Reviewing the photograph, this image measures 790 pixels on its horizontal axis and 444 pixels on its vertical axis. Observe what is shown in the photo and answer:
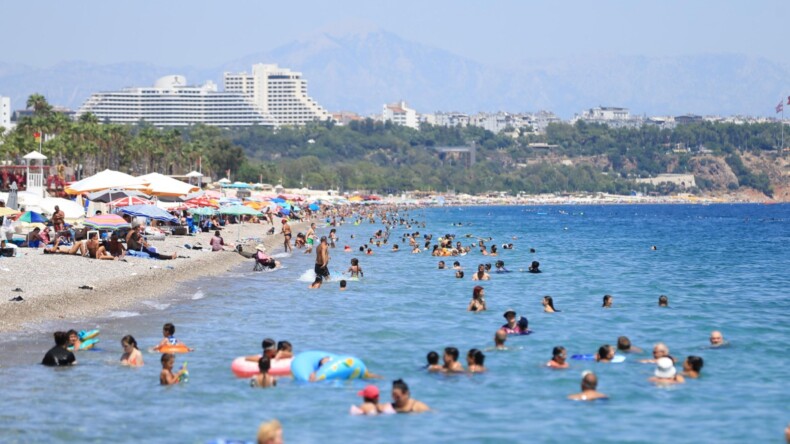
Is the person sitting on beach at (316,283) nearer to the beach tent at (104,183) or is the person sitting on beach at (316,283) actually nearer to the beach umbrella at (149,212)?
the beach umbrella at (149,212)

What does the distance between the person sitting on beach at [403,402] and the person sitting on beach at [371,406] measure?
0.06 metres

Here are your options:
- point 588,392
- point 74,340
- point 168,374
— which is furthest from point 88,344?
point 588,392

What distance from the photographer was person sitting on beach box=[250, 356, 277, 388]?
16.1m

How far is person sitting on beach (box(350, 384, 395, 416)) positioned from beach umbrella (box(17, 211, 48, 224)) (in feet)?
89.1

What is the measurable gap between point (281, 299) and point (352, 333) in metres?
6.58

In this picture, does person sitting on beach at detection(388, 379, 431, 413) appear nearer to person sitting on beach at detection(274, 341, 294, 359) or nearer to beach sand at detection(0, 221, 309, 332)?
person sitting on beach at detection(274, 341, 294, 359)

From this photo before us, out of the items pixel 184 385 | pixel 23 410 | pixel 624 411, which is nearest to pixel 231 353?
pixel 184 385

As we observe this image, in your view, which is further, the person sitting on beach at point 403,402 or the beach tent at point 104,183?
the beach tent at point 104,183

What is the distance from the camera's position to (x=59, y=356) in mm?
17328

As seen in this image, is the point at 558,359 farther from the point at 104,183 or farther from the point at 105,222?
the point at 104,183

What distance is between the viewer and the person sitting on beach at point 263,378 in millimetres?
16141

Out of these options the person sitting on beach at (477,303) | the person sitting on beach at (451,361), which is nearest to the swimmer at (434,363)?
the person sitting on beach at (451,361)

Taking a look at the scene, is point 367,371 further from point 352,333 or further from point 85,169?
point 85,169

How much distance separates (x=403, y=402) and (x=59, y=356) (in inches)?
236
